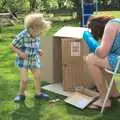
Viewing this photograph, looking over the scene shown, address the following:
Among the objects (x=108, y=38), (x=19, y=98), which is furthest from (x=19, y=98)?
(x=108, y=38)

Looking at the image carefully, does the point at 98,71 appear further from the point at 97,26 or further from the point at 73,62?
the point at 73,62

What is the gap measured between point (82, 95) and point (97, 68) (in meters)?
0.54

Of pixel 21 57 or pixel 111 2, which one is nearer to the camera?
pixel 21 57

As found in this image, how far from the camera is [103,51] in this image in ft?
15.8

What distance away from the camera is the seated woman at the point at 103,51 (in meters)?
4.76

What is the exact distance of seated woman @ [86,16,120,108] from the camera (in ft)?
15.6

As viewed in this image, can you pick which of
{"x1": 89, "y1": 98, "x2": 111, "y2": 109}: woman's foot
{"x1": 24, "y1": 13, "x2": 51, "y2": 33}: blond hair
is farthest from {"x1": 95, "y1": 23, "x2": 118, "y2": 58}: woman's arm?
{"x1": 24, "y1": 13, "x2": 51, "y2": 33}: blond hair

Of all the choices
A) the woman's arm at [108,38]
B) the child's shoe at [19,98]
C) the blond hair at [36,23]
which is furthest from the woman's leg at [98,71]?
the child's shoe at [19,98]

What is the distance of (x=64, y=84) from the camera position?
6.05 m

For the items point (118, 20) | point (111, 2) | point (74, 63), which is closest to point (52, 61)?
point (74, 63)

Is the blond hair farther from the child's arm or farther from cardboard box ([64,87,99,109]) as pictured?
cardboard box ([64,87,99,109])

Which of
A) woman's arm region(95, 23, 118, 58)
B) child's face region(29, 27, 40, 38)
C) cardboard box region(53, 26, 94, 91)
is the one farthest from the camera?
cardboard box region(53, 26, 94, 91)

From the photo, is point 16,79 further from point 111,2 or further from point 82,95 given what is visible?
point 111,2

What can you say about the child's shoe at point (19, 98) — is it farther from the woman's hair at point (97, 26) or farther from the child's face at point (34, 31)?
the woman's hair at point (97, 26)
